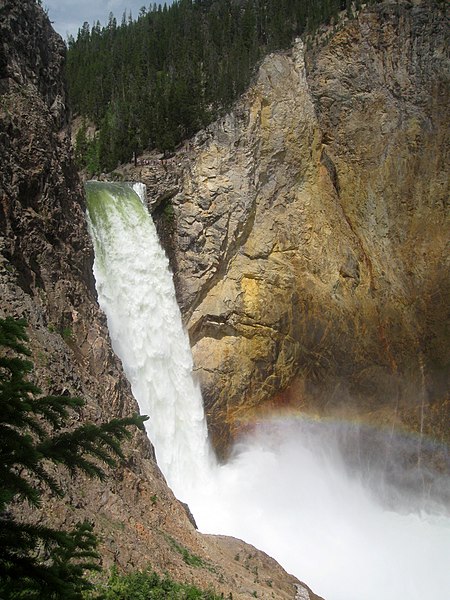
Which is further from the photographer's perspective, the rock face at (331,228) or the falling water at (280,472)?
the rock face at (331,228)

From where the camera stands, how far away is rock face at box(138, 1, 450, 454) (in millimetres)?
20141

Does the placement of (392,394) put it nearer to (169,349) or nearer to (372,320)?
(372,320)

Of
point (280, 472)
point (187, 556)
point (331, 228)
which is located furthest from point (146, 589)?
point (331, 228)

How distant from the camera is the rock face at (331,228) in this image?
20.1 meters

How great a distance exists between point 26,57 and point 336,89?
13.2m

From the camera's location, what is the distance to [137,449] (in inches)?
426

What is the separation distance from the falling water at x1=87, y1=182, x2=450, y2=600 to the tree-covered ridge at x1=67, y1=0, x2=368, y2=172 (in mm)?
8022

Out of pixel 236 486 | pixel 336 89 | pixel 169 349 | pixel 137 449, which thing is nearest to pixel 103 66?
pixel 336 89

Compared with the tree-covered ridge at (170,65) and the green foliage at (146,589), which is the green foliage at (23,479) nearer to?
the green foliage at (146,589)

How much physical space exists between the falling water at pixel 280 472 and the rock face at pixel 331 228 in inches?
49.3

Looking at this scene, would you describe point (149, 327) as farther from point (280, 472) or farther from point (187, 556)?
point (187, 556)

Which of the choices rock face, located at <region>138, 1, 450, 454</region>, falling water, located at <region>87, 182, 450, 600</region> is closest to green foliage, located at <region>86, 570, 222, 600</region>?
falling water, located at <region>87, 182, 450, 600</region>

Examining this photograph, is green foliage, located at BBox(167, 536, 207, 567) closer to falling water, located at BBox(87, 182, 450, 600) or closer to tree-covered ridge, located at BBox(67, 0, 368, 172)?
falling water, located at BBox(87, 182, 450, 600)

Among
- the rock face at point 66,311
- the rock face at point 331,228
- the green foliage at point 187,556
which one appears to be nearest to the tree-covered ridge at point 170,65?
the rock face at point 331,228
